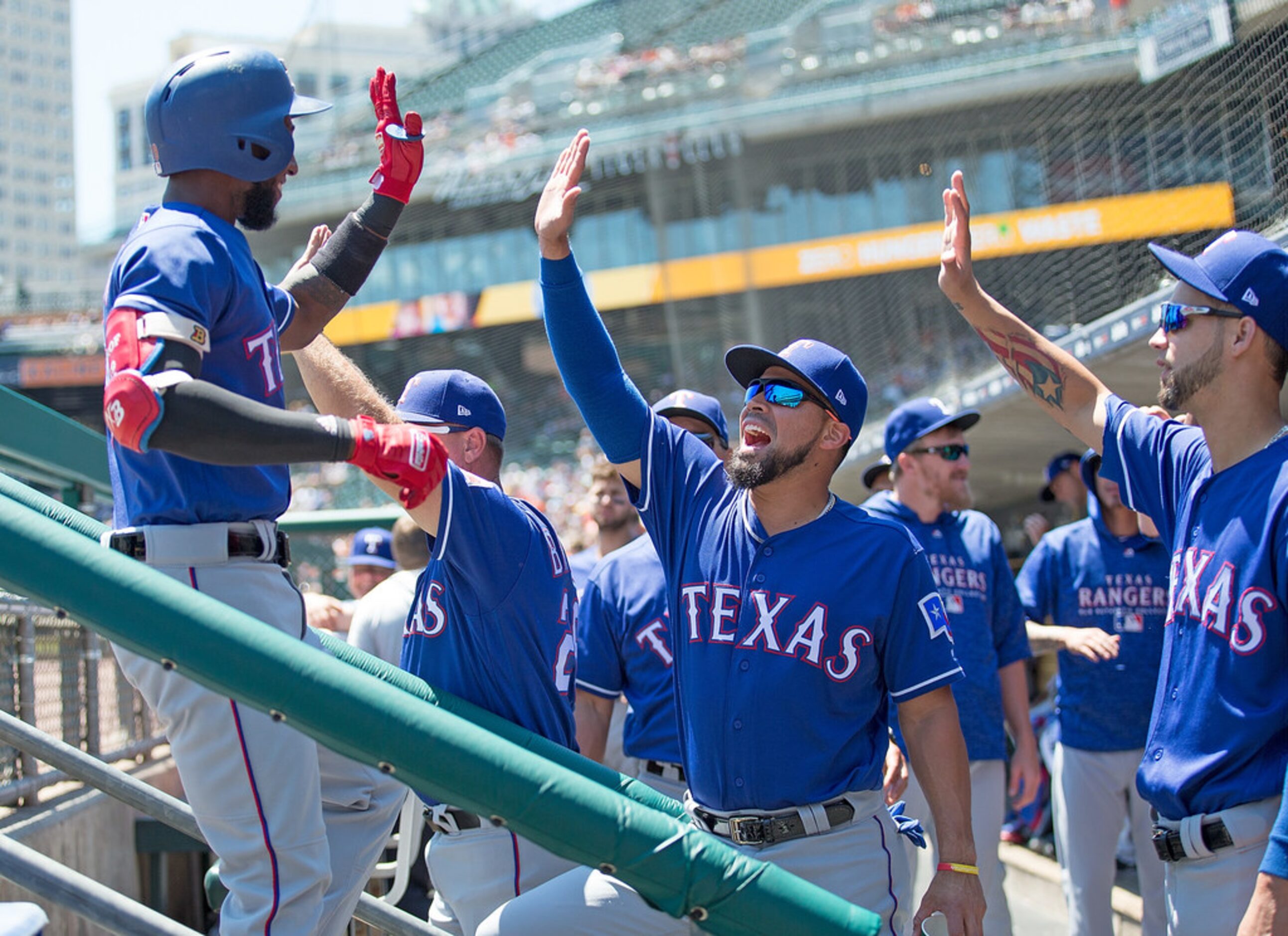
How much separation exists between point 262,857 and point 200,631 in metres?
0.70

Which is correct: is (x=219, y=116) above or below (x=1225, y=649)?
above

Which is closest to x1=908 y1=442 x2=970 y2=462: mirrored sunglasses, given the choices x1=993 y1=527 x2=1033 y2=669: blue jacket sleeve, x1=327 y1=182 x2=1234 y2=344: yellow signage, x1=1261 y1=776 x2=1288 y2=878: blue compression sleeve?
x1=993 y1=527 x2=1033 y2=669: blue jacket sleeve

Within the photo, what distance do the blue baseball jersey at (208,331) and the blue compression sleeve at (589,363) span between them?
64 cm

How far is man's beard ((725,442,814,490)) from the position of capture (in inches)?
106

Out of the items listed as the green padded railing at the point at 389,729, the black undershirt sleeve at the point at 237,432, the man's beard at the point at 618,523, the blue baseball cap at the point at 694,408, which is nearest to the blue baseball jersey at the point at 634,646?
the blue baseball cap at the point at 694,408

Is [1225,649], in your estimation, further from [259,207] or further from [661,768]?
[259,207]

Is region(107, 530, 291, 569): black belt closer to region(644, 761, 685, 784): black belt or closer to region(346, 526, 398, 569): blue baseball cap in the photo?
region(644, 761, 685, 784): black belt

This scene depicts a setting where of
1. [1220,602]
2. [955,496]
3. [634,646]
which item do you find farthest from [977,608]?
[1220,602]

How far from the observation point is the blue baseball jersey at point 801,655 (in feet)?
8.36

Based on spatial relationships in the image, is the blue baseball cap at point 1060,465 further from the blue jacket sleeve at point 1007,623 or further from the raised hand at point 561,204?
the raised hand at point 561,204

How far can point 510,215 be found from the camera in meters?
32.8

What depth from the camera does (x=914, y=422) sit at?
4859 mm

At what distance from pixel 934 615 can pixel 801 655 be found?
0.31 metres

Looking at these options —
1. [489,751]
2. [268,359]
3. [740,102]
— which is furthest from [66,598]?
[740,102]
